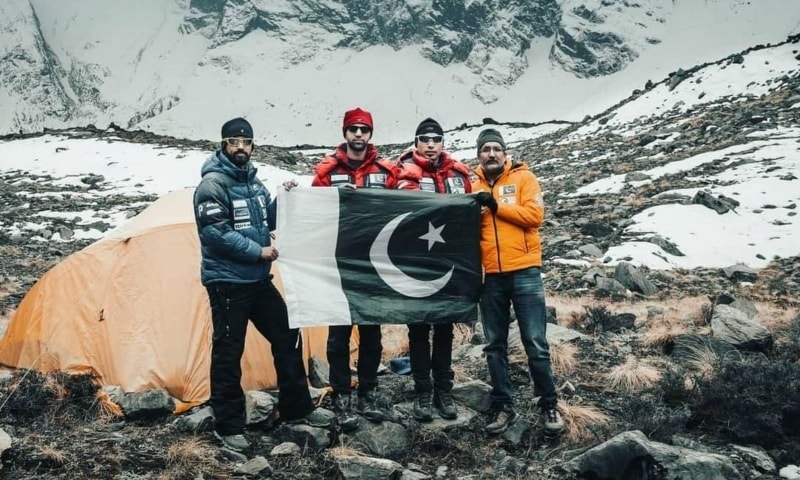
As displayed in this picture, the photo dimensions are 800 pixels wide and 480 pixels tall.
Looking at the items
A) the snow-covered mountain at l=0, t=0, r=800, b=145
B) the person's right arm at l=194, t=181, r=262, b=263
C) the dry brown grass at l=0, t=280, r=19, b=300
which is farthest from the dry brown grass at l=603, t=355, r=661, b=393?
the snow-covered mountain at l=0, t=0, r=800, b=145

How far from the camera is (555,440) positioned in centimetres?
475

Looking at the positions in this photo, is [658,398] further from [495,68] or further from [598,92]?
[495,68]

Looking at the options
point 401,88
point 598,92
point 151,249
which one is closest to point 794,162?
point 151,249

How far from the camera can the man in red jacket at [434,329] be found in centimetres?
516

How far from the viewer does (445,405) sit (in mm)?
5121

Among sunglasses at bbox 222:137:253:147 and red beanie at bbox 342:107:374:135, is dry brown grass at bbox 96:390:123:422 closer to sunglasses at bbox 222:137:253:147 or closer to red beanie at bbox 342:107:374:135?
sunglasses at bbox 222:137:253:147

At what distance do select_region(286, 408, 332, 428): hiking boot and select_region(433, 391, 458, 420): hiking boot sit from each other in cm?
95

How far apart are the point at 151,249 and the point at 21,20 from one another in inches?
5731

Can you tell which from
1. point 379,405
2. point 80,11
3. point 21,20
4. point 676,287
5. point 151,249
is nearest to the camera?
point 379,405

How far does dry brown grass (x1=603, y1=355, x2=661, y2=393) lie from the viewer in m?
5.84

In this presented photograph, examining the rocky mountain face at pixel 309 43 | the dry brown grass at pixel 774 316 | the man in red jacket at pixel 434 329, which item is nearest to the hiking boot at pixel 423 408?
the man in red jacket at pixel 434 329

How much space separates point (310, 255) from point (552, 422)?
2496mm

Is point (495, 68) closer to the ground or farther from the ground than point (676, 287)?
farther from the ground

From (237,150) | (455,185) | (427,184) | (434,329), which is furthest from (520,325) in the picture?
(237,150)
